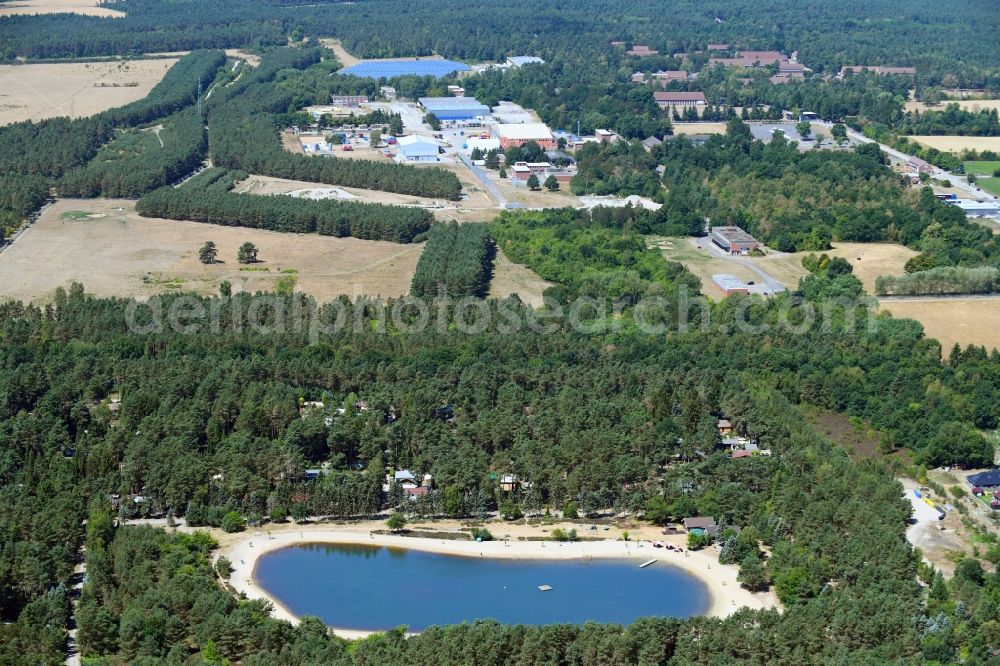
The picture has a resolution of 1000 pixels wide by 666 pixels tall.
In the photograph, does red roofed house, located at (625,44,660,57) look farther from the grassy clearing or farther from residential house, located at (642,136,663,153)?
the grassy clearing

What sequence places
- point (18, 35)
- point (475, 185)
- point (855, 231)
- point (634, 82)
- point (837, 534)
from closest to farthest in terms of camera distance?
point (837, 534) < point (855, 231) < point (475, 185) < point (634, 82) < point (18, 35)

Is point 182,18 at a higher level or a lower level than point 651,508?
higher

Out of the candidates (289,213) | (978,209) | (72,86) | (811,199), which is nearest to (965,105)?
(978,209)

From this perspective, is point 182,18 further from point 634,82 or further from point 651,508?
point 651,508

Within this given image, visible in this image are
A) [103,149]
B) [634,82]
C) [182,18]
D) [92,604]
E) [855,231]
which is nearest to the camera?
[92,604]

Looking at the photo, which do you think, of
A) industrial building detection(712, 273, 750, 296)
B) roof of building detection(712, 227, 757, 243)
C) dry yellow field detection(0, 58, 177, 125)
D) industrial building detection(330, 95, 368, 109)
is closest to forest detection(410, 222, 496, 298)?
industrial building detection(712, 273, 750, 296)

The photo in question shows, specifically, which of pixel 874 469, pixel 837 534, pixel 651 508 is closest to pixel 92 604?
pixel 651 508

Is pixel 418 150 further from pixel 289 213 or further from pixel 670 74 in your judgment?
pixel 670 74
